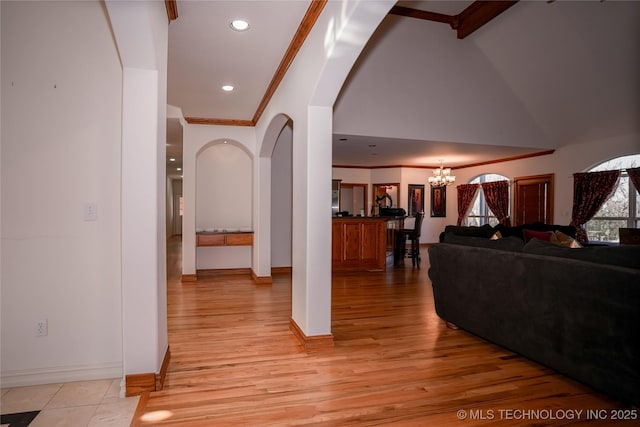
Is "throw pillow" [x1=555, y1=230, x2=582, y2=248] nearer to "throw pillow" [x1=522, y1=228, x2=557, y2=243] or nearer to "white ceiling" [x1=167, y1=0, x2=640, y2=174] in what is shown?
"throw pillow" [x1=522, y1=228, x2=557, y2=243]

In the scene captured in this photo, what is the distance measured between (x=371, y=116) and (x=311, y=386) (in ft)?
15.7

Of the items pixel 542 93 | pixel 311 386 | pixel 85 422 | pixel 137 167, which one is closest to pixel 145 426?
pixel 85 422

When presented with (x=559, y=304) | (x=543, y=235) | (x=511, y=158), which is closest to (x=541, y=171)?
(x=511, y=158)

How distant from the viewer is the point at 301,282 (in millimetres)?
3332

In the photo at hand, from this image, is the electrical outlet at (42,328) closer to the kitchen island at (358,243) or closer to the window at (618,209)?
the kitchen island at (358,243)

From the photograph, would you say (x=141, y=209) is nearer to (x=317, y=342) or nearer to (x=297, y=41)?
(x=317, y=342)

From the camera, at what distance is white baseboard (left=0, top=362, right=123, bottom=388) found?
2.45m

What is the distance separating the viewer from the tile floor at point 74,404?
6.79ft

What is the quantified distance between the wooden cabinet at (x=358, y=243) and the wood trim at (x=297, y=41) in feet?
9.94

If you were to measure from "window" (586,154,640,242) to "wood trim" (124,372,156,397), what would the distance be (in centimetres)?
837

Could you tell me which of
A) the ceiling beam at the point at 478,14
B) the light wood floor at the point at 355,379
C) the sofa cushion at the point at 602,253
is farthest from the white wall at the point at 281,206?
the sofa cushion at the point at 602,253

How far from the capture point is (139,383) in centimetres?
237

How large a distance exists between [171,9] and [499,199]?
926cm

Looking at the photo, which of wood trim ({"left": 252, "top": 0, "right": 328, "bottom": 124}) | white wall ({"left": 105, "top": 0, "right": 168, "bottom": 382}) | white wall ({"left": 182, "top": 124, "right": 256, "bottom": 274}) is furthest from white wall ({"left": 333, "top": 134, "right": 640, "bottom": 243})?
white wall ({"left": 105, "top": 0, "right": 168, "bottom": 382})
